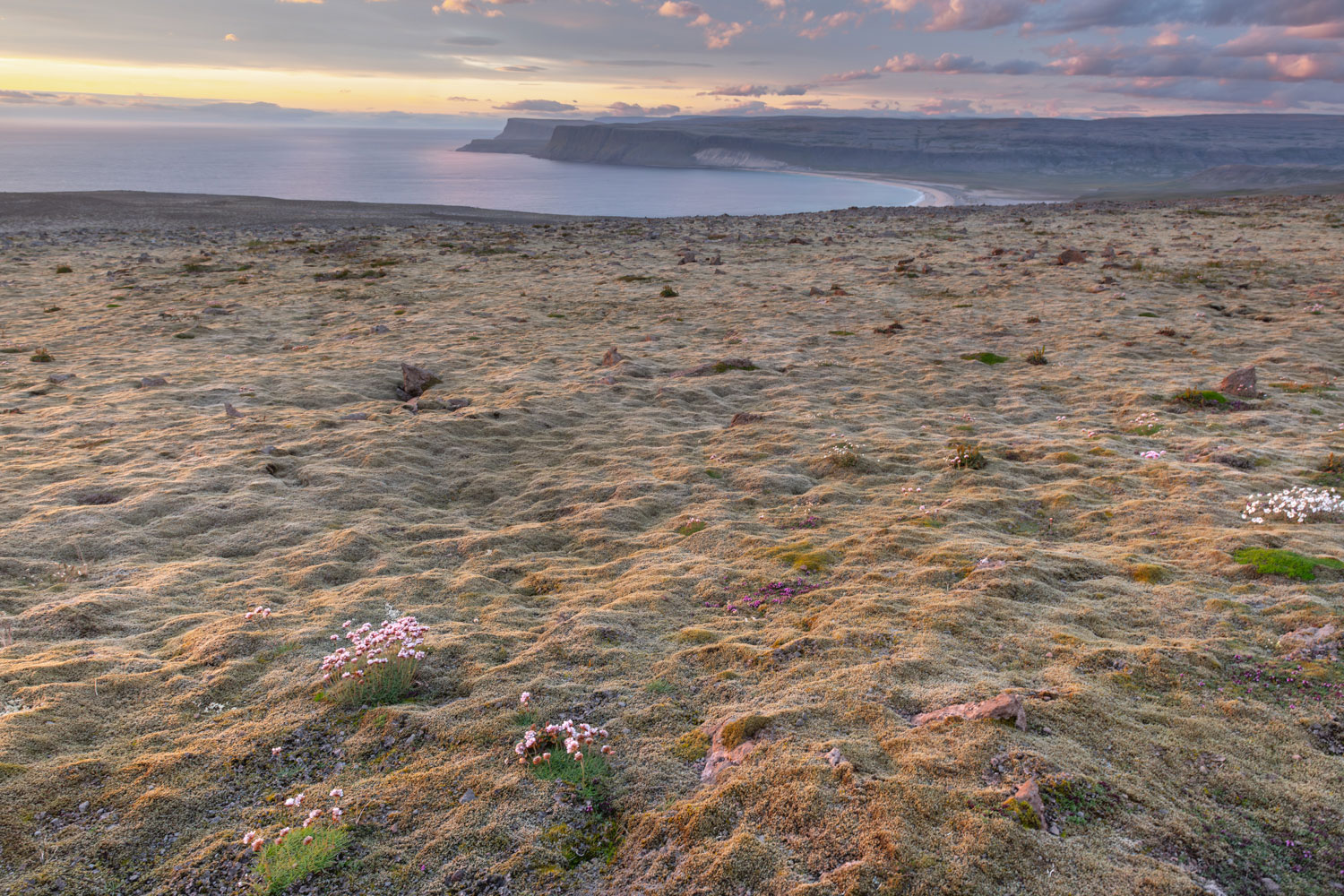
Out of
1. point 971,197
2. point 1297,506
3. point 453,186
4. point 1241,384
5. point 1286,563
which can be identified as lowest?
point 1286,563

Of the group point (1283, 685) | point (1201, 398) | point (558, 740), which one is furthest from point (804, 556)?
point (1201, 398)

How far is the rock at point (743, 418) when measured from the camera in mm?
13844

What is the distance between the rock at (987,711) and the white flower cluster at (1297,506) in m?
5.68

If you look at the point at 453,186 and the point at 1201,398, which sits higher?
the point at 453,186

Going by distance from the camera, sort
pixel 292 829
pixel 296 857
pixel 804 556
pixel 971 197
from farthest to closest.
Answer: pixel 971 197
pixel 804 556
pixel 292 829
pixel 296 857

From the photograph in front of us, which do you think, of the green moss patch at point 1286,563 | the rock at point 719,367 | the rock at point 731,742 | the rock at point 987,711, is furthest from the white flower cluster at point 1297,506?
the rock at point 719,367

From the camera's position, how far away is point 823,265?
112 feet

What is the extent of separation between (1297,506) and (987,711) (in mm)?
6305

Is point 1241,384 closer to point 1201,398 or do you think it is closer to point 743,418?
point 1201,398

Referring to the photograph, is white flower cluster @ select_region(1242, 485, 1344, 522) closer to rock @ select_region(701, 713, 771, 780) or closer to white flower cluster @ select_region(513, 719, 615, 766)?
rock @ select_region(701, 713, 771, 780)

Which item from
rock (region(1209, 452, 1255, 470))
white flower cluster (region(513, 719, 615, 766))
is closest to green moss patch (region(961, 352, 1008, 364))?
rock (region(1209, 452, 1255, 470))

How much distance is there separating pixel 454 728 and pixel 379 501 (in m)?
5.72

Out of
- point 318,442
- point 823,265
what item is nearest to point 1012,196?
point 823,265

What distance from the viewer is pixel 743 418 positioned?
14.0m
